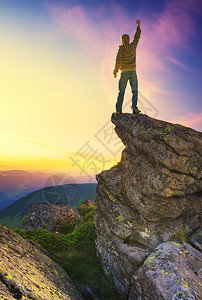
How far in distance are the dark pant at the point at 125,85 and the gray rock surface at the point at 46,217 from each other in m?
18.4

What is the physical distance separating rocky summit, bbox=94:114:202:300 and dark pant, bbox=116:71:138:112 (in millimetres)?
2318

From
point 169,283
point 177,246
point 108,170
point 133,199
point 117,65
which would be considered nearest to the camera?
point 169,283

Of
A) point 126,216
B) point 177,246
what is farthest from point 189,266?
point 126,216

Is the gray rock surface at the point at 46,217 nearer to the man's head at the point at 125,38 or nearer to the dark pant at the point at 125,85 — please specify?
the dark pant at the point at 125,85

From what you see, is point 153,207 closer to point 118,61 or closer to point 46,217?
point 118,61

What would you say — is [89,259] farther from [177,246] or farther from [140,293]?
[177,246]

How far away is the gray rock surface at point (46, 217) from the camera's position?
23833mm

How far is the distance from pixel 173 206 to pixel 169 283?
4814mm

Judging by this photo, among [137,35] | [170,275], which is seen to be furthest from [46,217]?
[137,35]

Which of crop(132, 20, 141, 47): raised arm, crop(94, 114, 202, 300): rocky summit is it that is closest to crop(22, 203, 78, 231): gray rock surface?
crop(94, 114, 202, 300): rocky summit

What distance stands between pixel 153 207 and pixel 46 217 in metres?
17.6

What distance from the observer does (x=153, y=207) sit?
12242 millimetres

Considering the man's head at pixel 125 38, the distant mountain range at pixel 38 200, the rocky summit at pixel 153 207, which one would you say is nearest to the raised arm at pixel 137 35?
the man's head at pixel 125 38

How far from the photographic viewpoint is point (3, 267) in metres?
6.32
